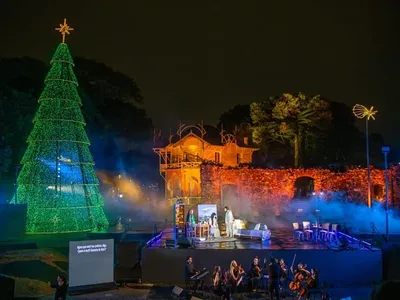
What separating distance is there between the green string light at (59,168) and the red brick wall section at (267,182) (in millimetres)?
11929

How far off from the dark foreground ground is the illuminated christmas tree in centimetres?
1056

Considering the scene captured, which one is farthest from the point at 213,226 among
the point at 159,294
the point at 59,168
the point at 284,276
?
the point at 59,168

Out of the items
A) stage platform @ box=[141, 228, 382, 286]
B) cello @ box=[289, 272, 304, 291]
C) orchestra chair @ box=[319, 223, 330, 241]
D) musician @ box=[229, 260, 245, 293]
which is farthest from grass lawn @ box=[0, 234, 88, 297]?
orchestra chair @ box=[319, 223, 330, 241]

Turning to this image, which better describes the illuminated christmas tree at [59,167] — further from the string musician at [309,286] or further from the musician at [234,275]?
the string musician at [309,286]

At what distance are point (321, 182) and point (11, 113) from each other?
25.2 meters

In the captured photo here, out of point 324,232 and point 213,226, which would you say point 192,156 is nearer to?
point 213,226

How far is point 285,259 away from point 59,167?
15.8m

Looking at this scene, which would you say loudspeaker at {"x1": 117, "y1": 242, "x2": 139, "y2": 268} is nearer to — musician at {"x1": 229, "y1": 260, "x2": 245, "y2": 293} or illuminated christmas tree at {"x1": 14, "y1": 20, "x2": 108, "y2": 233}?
musician at {"x1": 229, "y1": 260, "x2": 245, "y2": 293}

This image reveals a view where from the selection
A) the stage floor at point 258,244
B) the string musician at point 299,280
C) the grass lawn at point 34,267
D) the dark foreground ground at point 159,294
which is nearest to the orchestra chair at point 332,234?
the stage floor at point 258,244

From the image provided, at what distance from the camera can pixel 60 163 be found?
86.6 feet

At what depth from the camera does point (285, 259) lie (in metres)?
16.9

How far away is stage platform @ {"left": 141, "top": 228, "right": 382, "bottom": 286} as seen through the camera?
16.8 m

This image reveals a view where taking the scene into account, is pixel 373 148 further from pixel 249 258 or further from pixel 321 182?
pixel 249 258

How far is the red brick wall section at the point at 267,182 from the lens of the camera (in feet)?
116
